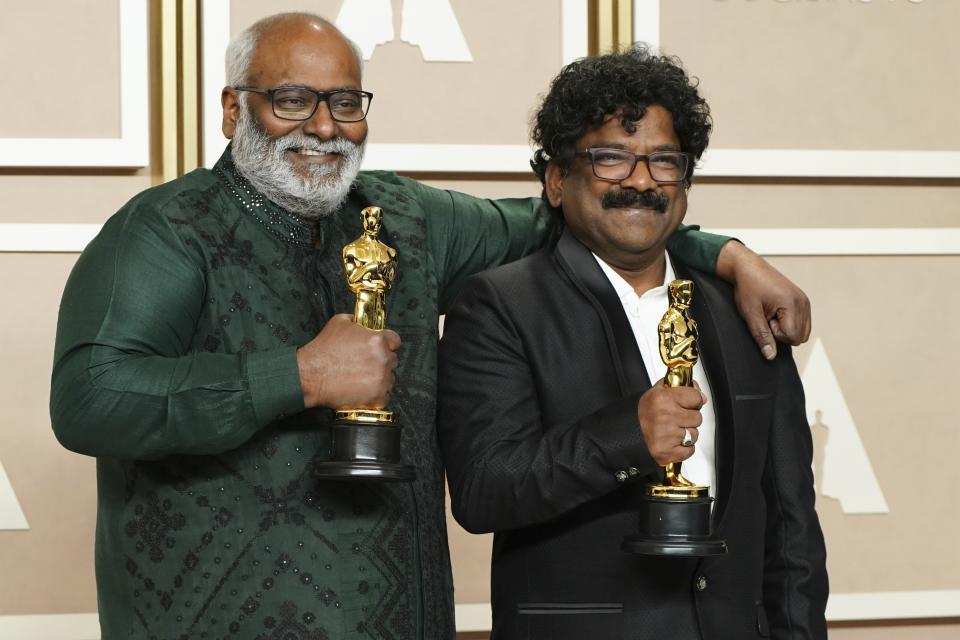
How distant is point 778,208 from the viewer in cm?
355

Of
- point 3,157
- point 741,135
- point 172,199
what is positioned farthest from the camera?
point 741,135

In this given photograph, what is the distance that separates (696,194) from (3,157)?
5.77 feet

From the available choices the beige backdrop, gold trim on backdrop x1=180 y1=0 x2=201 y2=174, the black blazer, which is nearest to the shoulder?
the black blazer

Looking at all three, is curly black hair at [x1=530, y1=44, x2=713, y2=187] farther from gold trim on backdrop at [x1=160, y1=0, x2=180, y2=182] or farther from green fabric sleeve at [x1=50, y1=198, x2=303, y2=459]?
gold trim on backdrop at [x1=160, y1=0, x2=180, y2=182]

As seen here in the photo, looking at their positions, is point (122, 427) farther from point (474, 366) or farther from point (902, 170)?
point (902, 170)

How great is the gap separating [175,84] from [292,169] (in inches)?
51.6

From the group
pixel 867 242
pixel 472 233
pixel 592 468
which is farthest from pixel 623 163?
pixel 867 242

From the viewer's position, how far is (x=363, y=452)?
190cm

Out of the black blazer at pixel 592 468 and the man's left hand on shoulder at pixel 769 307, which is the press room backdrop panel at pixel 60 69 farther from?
the man's left hand on shoulder at pixel 769 307

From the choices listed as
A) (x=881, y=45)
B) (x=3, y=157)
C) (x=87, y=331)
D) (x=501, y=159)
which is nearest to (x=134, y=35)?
(x=3, y=157)

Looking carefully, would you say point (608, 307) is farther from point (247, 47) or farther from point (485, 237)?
point (247, 47)

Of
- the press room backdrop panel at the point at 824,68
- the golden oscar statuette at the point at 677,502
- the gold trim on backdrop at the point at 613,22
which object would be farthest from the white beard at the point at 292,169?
the press room backdrop panel at the point at 824,68

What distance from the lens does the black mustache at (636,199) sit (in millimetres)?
2137

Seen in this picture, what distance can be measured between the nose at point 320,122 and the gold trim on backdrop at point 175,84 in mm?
1267
